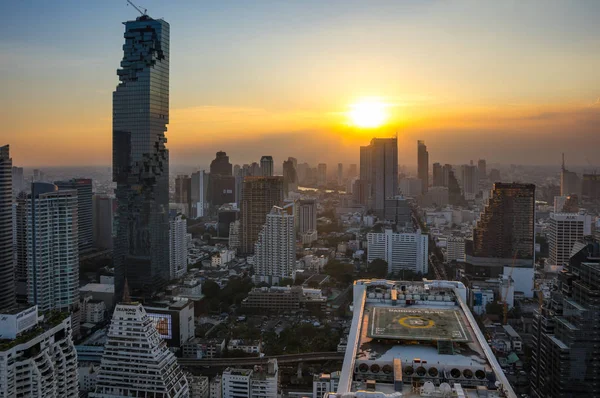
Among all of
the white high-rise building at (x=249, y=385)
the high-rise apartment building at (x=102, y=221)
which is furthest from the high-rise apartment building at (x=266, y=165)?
the white high-rise building at (x=249, y=385)

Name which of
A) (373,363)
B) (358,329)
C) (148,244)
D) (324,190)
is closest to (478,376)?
(373,363)

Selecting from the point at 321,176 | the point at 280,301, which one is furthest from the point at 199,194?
the point at 280,301

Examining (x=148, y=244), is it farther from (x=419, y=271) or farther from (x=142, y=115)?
(x=419, y=271)

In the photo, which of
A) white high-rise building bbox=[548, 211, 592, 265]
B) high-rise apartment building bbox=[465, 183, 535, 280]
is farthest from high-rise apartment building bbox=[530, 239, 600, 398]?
high-rise apartment building bbox=[465, 183, 535, 280]

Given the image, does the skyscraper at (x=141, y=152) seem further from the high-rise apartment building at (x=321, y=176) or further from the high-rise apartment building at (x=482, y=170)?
the high-rise apartment building at (x=321, y=176)

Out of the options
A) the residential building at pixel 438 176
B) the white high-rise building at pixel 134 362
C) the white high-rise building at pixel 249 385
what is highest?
the residential building at pixel 438 176

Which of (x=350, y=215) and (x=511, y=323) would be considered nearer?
(x=511, y=323)

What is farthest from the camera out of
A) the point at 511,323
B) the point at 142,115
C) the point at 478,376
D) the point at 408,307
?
the point at 142,115
